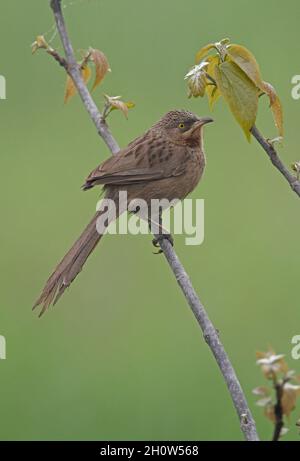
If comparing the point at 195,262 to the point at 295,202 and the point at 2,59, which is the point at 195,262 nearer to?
the point at 295,202

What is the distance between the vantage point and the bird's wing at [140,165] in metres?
4.71

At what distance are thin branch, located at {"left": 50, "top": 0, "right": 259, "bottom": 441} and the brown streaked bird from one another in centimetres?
49

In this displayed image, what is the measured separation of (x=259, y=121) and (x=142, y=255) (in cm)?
296

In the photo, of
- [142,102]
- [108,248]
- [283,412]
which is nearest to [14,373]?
[108,248]

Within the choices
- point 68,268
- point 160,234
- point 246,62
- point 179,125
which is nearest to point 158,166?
point 179,125

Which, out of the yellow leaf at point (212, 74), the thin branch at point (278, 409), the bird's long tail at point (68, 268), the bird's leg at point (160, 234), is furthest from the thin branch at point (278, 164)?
the bird's leg at point (160, 234)

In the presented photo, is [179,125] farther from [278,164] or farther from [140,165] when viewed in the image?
[278,164]

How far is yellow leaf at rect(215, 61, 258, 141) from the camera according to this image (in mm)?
2645

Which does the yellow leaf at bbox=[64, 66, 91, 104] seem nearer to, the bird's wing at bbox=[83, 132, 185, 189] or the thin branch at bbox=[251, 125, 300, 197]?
the bird's wing at bbox=[83, 132, 185, 189]

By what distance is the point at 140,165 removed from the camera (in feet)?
16.1

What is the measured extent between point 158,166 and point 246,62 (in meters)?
2.32

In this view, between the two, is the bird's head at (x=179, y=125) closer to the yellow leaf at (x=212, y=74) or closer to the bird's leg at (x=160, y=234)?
the bird's leg at (x=160, y=234)

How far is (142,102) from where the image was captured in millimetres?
12117

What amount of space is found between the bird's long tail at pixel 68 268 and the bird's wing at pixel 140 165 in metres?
0.22
